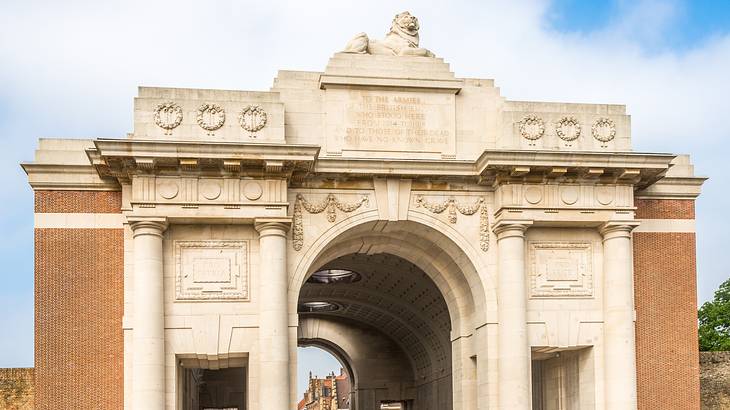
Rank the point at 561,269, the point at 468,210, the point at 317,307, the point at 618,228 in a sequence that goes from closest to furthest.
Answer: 1. the point at 618,228
2. the point at 468,210
3. the point at 561,269
4. the point at 317,307

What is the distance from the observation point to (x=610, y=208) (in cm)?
2994

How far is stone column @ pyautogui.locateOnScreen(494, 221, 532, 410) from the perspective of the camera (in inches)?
1137

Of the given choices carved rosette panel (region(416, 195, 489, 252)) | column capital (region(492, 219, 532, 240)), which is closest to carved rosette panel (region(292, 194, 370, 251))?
carved rosette panel (region(416, 195, 489, 252))

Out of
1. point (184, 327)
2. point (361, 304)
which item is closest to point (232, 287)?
point (184, 327)

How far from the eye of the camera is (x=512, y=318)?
96.0 ft

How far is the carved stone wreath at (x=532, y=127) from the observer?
29.9 m

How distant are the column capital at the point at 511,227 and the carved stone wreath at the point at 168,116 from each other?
9.50 m

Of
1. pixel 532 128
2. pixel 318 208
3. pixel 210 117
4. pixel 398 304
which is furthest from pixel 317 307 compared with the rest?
pixel 210 117

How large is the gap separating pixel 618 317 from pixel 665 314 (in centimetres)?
247

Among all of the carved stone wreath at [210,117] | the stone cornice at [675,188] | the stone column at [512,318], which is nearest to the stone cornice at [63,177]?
the carved stone wreath at [210,117]

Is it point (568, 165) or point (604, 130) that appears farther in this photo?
point (604, 130)

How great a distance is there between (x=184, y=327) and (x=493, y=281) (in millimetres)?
8898

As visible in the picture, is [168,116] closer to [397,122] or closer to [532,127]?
[397,122]

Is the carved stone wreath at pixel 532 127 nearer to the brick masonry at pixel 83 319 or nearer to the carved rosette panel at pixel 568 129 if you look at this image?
the carved rosette panel at pixel 568 129
